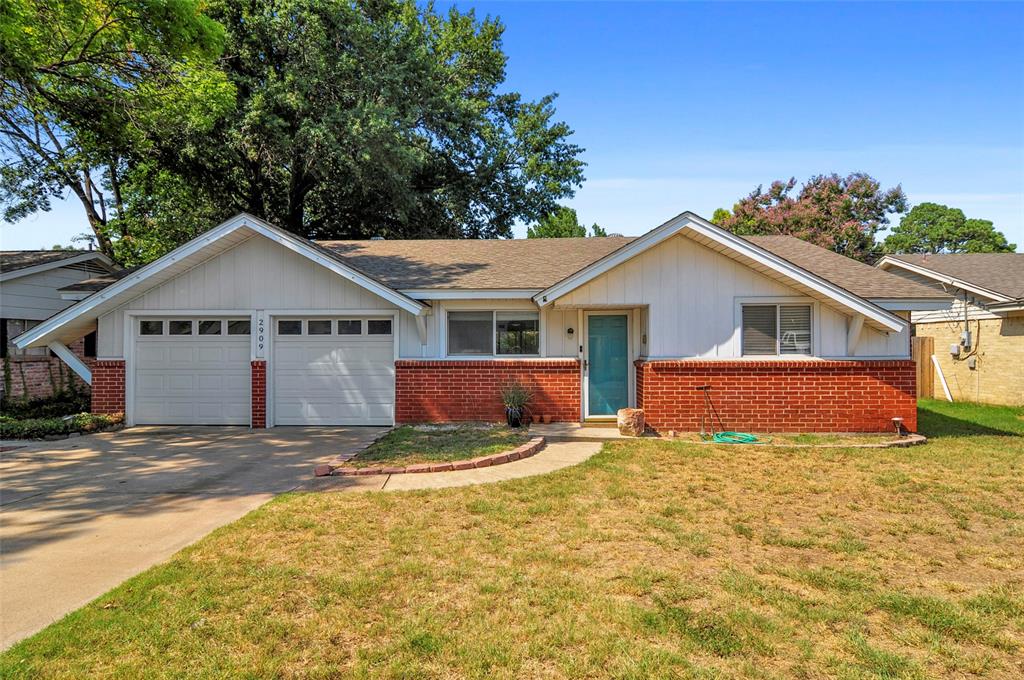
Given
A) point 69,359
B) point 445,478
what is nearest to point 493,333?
point 445,478

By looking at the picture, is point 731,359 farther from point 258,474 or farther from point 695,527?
point 258,474

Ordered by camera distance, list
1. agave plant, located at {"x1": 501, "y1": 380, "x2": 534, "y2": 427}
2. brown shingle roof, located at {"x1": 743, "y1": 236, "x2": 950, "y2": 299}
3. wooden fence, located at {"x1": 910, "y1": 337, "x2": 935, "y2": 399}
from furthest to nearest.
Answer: wooden fence, located at {"x1": 910, "y1": 337, "x2": 935, "y2": 399}
agave plant, located at {"x1": 501, "y1": 380, "x2": 534, "y2": 427}
brown shingle roof, located at {"x1": 743, "y1": 236, "x2": 950, "y2": 299}

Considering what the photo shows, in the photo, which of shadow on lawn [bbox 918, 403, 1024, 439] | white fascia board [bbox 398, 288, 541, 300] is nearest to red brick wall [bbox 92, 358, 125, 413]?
white fascia board [bbox 398, 288, 541, 300]

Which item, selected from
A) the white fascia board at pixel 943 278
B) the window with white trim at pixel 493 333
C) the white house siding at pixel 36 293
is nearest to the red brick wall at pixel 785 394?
the window with white trim at pixel 493 333

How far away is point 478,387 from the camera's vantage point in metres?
10.9

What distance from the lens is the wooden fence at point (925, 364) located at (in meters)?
16.5

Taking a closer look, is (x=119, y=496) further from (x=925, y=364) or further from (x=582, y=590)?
(x=925, y=364)

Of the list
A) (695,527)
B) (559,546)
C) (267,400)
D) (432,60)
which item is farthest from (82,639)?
(432,60)

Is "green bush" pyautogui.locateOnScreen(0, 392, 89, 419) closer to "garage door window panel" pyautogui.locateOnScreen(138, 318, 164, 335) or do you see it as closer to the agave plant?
"garage door window panel" pyautogui.locateOnScreen(138, 318, 164, 335)

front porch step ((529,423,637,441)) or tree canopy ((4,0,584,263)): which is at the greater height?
tree canopy ((4,0,584,263))

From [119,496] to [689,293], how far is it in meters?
9.37

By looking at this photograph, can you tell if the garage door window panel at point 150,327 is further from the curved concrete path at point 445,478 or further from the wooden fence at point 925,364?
the wooden fence at point 925,364

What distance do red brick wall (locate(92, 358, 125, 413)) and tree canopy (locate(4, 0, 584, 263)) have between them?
6494 mm

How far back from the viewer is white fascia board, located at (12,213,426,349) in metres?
10.2
